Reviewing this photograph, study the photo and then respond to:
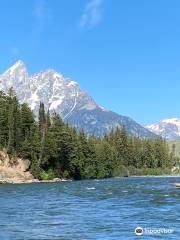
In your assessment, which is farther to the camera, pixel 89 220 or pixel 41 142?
pixel 41 142

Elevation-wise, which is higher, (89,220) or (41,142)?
(41,142)

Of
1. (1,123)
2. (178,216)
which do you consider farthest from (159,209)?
(1,123)

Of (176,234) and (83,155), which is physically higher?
(83,155)

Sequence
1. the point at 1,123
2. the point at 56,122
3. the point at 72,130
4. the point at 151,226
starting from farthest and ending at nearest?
the point at 72,130, the point at 56,122, the point at 1,123, the point at 151,226

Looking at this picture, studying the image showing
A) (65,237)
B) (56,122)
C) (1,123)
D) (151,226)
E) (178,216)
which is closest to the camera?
(65,237)

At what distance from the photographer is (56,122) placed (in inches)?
7180

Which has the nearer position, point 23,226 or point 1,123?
point 23,226

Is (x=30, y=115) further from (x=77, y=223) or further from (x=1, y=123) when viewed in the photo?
(x=77, y=223)

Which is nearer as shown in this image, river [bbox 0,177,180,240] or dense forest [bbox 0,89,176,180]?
river [bbox 0,177,180,240]

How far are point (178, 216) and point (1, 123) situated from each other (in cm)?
12040

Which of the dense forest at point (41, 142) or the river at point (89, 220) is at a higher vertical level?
the dense forest at point (41, 142)

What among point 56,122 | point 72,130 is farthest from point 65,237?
Answer: point 72,130

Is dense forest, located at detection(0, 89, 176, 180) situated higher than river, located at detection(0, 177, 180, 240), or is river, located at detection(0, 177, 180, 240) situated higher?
dense forest, located at detection(0, 89, 176, 180)

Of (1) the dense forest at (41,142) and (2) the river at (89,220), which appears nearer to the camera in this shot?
(2) the river at (89,220)
